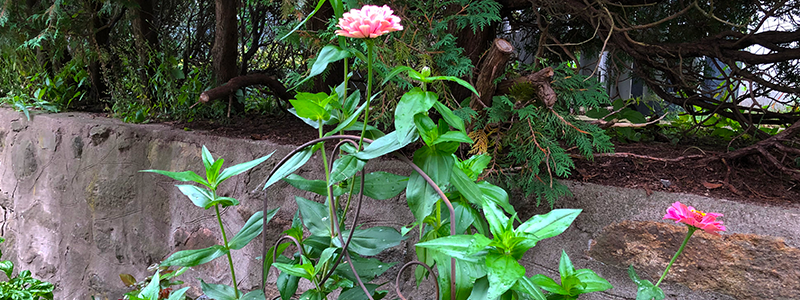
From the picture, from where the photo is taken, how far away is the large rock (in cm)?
117

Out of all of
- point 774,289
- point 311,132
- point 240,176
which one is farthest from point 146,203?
point 774,289

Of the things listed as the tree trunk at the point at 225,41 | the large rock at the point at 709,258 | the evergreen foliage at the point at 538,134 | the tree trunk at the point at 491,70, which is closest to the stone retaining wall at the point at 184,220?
the large rock at the point at 709,258

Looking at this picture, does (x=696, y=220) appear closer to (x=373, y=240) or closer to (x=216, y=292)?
(x=373, y=240)

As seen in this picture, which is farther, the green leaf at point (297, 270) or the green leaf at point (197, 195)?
the green leaf at point (197, 195)

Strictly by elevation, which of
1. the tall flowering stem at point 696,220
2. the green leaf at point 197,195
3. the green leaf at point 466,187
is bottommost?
the tall flowering stem at point 696,220

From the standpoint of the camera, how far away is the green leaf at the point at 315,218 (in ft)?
3.60

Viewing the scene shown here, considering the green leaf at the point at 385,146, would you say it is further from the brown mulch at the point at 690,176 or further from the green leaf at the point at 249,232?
the brown mulch at the point at 690,176

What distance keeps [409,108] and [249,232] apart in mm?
549

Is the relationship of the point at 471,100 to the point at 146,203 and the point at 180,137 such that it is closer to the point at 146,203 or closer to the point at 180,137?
the point at 180,137

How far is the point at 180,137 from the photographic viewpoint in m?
2.24

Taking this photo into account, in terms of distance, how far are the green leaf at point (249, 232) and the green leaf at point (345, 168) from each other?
0.90ft

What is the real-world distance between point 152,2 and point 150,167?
1483 mm

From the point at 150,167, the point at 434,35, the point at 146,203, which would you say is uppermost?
the point at 434,35

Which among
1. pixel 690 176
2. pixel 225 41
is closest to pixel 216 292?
pixel 690 176
